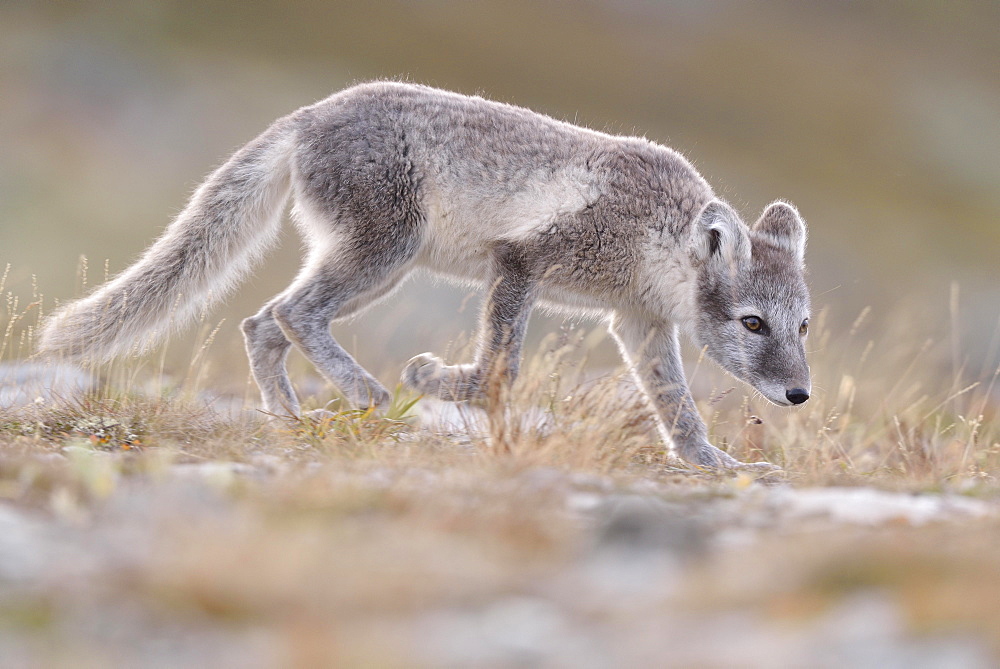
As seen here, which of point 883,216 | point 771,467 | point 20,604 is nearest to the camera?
point 20,604

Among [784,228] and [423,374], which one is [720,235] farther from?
[423,374]

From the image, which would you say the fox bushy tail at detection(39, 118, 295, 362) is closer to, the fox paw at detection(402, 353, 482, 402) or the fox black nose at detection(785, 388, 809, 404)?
the fox paw at detection(402, 353, 482, 402)

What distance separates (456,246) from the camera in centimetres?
518

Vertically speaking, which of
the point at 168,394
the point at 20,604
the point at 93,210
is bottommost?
the point at 93,210

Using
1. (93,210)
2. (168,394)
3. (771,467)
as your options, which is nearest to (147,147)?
(93,210)

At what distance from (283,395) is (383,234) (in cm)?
106

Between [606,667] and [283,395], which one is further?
[283,395]

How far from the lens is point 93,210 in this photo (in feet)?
62.5

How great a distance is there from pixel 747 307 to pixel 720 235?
1.43 ft

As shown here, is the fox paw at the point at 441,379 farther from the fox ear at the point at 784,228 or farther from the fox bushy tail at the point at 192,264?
the fox ear at the point at 784,228

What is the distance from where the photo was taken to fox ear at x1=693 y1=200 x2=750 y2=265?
16.6 feet

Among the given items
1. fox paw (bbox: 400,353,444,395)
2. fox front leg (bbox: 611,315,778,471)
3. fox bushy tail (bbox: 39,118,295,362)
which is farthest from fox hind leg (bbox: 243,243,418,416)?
fox front leg (bbox: 611,315,778,471)

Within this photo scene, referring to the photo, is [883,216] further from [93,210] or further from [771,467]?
[771,467]

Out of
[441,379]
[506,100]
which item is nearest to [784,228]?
[441,379]
